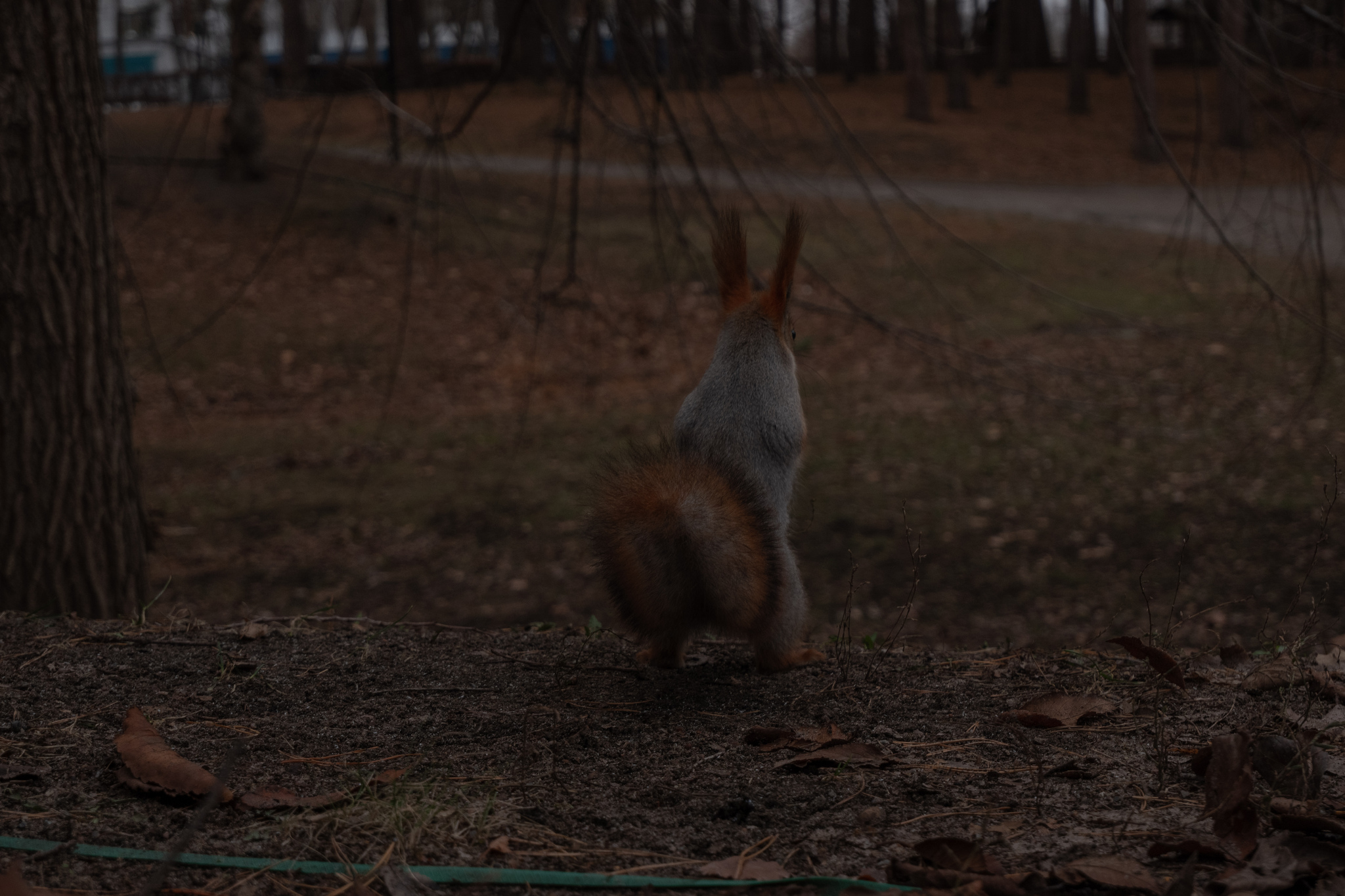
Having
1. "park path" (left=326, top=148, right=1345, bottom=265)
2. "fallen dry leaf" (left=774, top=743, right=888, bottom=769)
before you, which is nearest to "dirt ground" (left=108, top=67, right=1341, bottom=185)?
"park path" (left=326, top=148, right=1345, bottom=265)

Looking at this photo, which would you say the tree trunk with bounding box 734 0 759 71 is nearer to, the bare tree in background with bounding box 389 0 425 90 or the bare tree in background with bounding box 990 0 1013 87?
the bare tree in background with bounding box 389 0 425 90

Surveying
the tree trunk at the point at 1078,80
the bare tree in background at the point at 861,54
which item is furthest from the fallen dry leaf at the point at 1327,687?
the tree trunk at the point at 1078,80

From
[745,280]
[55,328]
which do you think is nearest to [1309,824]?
[745,280]

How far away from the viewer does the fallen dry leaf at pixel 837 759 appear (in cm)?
245

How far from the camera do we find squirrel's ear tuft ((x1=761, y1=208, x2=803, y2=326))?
2.90 metres

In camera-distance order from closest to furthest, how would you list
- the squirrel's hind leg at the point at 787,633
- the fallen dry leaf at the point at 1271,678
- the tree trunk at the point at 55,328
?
the fallen dry leaf at the point at 1271,678, the squirrel's hind leg at the point at 787,633, the tree trunk at the point at 55,328

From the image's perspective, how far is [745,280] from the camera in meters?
3.17

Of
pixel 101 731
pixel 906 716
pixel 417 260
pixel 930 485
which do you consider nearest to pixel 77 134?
pixel 101 731

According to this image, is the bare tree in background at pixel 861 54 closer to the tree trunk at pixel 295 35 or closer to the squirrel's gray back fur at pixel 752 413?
the tree trunk at pixel 295 35

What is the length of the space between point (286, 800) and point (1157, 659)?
2.03 metres

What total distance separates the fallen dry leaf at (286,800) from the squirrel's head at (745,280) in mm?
1632

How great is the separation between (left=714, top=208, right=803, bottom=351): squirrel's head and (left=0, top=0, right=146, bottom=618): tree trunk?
2.40 metres

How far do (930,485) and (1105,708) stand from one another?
593 cm

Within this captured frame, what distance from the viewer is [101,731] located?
8.50 feet
